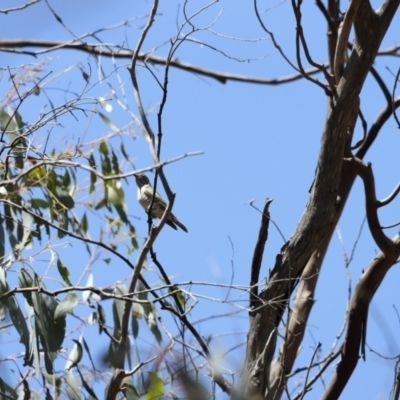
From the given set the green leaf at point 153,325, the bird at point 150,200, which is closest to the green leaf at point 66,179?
the bird at point 150,200

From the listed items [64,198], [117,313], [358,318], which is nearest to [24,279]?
[117,313]

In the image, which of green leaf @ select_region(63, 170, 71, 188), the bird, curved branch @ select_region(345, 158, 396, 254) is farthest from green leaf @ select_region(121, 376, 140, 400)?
green leaf @ select_region(63, 170, 71, 188)

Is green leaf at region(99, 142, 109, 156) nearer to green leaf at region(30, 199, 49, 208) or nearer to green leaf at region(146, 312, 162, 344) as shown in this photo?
green leaf at region(30, 199, 49, 208)

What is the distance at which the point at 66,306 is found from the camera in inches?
124

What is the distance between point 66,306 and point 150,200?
1318mm

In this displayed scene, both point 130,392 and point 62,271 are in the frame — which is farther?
point 62,271

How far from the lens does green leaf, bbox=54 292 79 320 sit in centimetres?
314

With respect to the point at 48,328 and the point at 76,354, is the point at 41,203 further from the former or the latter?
the point at 48,328

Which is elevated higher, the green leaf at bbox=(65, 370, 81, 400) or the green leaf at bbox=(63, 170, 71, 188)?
the green leaf at bbox=(63, 170, 71, 188)

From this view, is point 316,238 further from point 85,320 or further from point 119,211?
point 119,211

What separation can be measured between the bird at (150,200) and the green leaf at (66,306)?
1.10 m

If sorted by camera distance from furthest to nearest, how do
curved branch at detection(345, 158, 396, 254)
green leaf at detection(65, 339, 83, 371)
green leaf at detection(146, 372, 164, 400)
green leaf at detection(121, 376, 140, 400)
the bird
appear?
the bird, green leaf at detection(65, 339, 83, 371), curved branch at detection(345, 158, 396, 254), green leaf at detection(121, 376, 140, 400), green leaf at detection(146, 372, 164, 400)

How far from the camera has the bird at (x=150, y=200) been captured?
14.3ft

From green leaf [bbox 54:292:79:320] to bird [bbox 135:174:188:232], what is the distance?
1103mm
